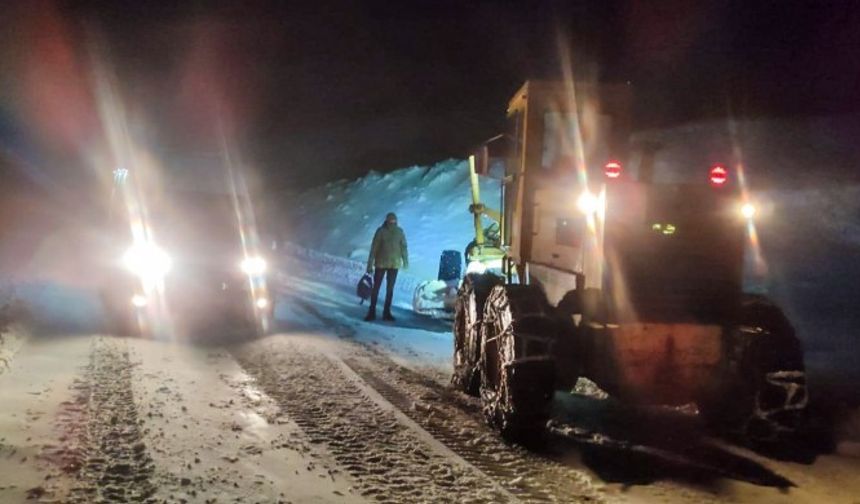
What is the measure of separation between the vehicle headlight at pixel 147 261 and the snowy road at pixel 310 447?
2.14 metres

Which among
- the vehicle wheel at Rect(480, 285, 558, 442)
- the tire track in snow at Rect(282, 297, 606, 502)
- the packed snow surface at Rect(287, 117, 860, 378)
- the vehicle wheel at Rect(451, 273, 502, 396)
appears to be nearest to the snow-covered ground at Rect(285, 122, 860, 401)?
the packed snow surface at Rect(287, 117, 860, 378)

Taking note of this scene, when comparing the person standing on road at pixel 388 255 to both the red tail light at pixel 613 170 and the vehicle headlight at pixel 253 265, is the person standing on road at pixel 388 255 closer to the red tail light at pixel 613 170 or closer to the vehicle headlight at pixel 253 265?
the vehicle headlight at pixel 253 265

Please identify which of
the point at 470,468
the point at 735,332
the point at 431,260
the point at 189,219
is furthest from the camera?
the point at 431,260

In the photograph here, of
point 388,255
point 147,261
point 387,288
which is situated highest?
point 388,255

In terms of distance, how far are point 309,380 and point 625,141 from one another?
161 inches

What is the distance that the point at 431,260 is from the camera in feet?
67.3

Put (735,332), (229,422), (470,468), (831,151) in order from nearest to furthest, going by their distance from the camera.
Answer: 1. (470,468)
2. (735,332)
3. (229,422)
4. (831,151)

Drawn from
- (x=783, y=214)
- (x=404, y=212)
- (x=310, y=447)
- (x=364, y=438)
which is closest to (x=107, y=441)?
(x=310, y=447)

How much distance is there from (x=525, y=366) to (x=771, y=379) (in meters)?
2.04

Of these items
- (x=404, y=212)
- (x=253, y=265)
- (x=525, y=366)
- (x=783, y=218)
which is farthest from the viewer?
(x=404, y=212)

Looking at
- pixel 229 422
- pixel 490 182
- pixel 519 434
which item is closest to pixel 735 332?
pixel 519 434

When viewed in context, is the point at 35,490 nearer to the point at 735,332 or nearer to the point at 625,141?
the point at 735,332

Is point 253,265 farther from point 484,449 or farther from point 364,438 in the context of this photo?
point 484,449

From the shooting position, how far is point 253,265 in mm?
12008
